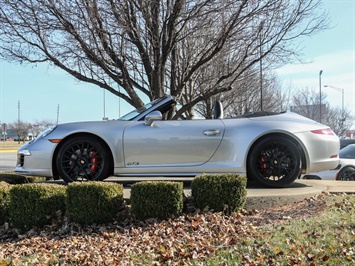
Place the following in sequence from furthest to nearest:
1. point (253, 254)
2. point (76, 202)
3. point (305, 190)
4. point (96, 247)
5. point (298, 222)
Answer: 1. point (305, 190)
2. point (76, 202)
3. point (298, 222)
4. point (96, 247)
5. point (253, 254)

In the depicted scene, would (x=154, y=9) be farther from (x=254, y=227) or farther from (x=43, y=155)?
(x=254, y=227)

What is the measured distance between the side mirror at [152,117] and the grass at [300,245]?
2.27 meters

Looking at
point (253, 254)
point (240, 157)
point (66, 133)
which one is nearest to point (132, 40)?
point (66, 133)

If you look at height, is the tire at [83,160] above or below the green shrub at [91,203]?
above

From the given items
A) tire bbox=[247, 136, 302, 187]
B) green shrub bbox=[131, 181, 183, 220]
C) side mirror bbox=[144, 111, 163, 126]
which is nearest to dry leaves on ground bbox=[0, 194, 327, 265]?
green shrub bbox=[131, 181, 183, 220]

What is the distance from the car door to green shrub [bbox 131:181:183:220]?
38.0 inches

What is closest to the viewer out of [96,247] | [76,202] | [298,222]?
[96,247]

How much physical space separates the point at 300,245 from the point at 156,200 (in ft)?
5.77

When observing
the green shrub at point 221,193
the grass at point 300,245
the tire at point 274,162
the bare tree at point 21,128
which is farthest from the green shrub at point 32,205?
the bare tree at point 21,128

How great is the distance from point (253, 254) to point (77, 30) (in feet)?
20.4

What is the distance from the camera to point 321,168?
5719 millimetres

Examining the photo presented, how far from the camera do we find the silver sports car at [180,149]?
558 cm

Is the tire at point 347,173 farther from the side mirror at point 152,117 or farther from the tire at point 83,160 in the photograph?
the tire at point 83,160

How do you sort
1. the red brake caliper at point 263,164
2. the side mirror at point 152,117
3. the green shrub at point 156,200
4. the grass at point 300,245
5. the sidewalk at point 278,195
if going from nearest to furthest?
the grass at point 300,245 < the green shrub at point 156,200 < the sidewalk at point 278,195 < the side mirror at point 152,117 < the red brake caliper at point 263,164
